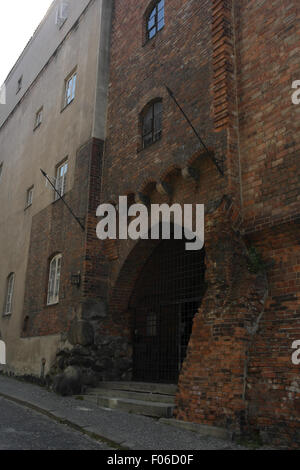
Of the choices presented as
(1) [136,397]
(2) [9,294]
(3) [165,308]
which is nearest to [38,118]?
(2) [9,294]

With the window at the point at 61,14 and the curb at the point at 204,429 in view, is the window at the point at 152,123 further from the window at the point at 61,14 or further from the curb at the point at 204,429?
the window at the point at 61,14

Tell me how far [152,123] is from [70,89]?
18.8 feet

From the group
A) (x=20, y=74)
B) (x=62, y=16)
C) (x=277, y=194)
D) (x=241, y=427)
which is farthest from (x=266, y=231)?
(x=20, y=74)

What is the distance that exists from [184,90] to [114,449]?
22.5 ft

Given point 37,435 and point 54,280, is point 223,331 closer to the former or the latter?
point 37,435

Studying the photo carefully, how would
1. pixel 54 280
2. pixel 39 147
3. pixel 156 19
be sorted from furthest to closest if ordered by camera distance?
pixel 39 147
pixel 54 280
pixel 156 19

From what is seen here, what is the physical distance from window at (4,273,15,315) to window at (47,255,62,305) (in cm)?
342

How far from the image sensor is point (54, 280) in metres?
13.3

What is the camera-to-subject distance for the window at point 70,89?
14.6 metres

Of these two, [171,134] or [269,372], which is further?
[171,134]

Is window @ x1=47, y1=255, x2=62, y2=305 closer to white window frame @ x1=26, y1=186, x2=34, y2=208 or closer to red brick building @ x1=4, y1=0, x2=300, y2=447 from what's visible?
red brick building @ x1=4, y1=0, x2=300, y2=447

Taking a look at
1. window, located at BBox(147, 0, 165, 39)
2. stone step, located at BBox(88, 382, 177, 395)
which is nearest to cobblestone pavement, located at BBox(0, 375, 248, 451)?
stone step, located at BBox(88, 382, 177, 395)

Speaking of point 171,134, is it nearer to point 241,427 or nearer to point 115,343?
point 115,343

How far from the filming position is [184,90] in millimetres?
9219
